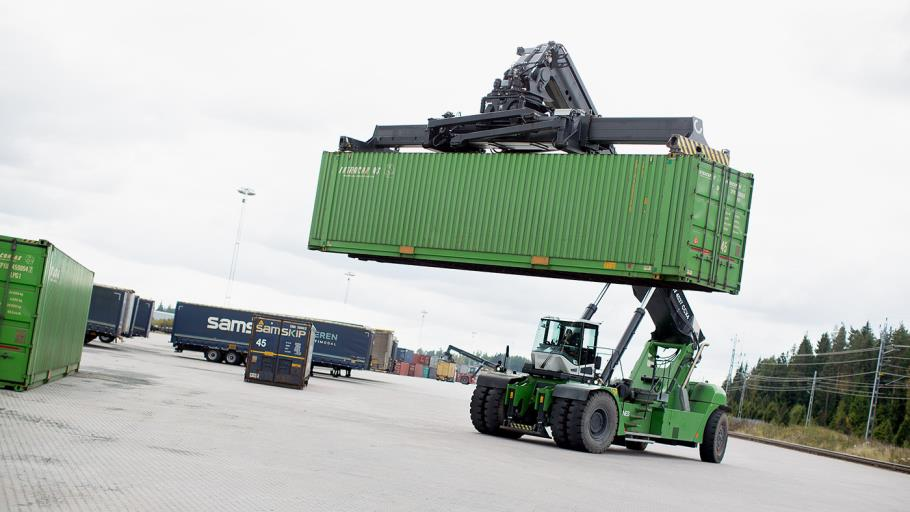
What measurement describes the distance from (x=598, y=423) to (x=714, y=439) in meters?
4.32

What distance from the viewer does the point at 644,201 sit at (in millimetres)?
18281

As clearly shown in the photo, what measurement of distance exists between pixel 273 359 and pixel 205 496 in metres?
22.6

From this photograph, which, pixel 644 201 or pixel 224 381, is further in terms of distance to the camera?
pixel 224 381

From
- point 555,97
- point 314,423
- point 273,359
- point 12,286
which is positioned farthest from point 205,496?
point 273,359

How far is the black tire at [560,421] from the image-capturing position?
1823cm

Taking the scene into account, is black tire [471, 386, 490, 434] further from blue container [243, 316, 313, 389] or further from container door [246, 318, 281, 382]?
container door [246, 318, 281, 382]

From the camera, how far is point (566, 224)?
1909 cm

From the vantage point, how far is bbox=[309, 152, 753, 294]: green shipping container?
59.4 feet

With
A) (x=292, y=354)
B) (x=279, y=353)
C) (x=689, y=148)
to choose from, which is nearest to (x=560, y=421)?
(x=689, y=148)

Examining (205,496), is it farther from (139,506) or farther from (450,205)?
(450,205)

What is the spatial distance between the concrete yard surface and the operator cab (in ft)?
5.85

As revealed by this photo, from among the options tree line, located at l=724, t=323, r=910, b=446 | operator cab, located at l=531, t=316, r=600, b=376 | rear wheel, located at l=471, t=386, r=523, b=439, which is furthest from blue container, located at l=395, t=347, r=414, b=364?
operator cab, located at l=531, t=316, r=600, b=376

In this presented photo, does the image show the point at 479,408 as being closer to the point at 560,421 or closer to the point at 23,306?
the point at 560,421

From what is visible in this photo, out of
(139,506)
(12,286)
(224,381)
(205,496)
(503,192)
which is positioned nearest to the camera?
(139,506)
